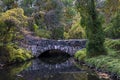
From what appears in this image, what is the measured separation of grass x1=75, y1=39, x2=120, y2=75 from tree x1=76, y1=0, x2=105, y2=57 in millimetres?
1405

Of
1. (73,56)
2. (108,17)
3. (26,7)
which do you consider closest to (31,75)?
(108,17)

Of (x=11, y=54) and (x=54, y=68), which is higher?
(x=11, y=54)

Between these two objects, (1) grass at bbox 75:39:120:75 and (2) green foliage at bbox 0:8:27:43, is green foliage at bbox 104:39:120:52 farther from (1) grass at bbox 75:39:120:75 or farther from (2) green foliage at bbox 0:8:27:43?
(2) green foliage at bbox 0:8:27:43

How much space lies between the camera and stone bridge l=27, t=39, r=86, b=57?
54281 mm

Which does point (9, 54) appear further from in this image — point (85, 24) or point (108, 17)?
point (108, 17)

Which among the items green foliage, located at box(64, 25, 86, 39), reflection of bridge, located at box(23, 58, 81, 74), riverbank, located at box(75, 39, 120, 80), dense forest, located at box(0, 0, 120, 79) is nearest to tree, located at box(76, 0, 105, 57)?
dense forest, located at box(0, 0, 120, 79)

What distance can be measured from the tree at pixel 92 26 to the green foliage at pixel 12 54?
11.2 metres

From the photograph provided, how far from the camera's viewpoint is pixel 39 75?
111 feet

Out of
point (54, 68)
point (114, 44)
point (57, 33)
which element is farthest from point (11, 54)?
point (57, 33)

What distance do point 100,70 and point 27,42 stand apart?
75.5ft

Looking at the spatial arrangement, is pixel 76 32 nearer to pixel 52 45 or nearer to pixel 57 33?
pixel 57 33

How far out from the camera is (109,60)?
33312 mm

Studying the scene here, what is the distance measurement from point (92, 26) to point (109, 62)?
30.9 ft

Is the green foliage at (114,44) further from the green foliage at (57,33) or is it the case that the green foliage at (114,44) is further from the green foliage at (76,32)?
the green foliage at (57,33)
